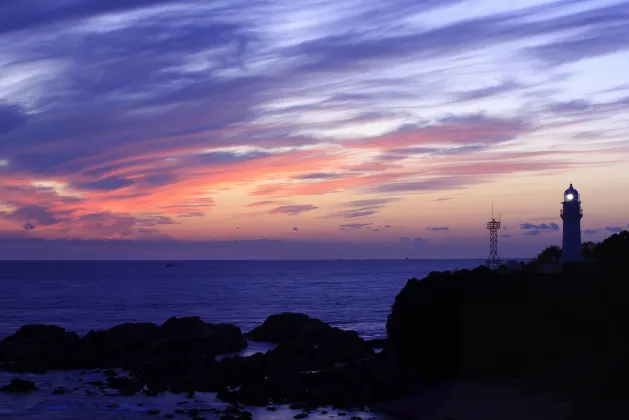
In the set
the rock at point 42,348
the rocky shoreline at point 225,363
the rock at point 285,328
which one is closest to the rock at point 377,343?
the rocky shoreline at point 225,363

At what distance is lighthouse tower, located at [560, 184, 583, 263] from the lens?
5712cm

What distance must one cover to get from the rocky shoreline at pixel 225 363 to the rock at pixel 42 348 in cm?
7

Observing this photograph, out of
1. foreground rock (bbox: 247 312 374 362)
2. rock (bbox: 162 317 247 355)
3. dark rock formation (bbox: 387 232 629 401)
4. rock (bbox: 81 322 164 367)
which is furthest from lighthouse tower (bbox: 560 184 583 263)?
rock (bbox: 81 322 164 367)

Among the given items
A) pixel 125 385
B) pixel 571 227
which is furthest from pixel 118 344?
pixel 571 227

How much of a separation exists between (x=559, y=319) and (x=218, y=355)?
106 feet

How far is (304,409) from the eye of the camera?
128 ft

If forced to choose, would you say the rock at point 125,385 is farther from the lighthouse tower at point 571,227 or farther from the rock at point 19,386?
the lighthouse tower at point 571,227

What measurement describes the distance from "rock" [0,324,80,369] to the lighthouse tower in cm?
4152

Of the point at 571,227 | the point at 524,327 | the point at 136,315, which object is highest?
the point at 571,227

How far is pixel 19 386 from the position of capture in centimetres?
4400

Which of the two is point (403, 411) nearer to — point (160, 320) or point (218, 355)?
point (218, 355)

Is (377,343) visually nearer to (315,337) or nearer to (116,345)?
(315,337)

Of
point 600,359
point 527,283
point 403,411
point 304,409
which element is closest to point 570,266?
point 527,283

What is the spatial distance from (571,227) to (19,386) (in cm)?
4410
